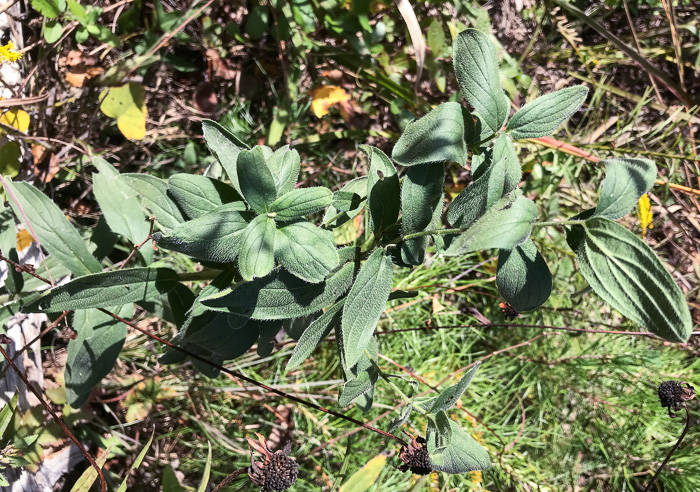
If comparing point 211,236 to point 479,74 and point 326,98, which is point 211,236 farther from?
point 326,98

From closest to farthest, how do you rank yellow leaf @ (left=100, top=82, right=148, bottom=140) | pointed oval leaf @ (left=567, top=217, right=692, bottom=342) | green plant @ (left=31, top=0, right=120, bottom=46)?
1. pointed oval leaf @ (left=567, top=217, right=692, bottom=342)
2. green plant @ (left=31, top=0, right=120, bottom=46)
3. yellow leaf @ (left=100, top=82, right=148, bottom=140)

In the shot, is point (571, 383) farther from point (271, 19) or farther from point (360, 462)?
point (271, 19)

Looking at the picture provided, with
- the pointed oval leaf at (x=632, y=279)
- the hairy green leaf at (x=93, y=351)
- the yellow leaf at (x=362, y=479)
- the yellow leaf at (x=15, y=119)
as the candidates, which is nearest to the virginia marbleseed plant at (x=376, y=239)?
the pointed oval leaf at (x=632, y=279)

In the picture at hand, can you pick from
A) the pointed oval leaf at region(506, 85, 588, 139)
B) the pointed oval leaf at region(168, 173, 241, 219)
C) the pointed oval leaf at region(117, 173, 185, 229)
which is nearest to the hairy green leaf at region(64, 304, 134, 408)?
the pointed oval leaf at region(117, 173, 185, 229)

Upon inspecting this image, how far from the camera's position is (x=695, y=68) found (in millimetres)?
2430

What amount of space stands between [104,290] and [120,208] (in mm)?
280

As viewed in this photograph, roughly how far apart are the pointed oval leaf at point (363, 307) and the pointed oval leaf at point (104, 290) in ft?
1.52

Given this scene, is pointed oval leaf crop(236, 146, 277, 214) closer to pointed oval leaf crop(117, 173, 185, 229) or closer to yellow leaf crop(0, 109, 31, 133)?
pointed oval leaf crop(117, 173, 185, 229)

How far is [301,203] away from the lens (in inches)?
36.4

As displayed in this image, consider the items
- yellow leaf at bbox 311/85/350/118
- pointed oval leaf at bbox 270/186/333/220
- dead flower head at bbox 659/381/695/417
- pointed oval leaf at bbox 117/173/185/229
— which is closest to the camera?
pointed oval leaf at bbox 270/186/333/220

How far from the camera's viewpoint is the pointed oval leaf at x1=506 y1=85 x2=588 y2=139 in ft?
3.03

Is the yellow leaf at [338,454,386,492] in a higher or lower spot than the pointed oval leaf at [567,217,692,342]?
lower

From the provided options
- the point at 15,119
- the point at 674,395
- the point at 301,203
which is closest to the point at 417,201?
the point at 301,203

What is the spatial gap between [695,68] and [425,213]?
2.13 metres
